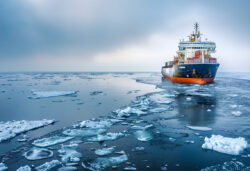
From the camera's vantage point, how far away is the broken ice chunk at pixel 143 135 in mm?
5081

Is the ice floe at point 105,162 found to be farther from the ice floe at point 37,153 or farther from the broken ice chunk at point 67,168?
the ice floe at point 37,153

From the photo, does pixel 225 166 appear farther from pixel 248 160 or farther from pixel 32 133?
pixel 32 133

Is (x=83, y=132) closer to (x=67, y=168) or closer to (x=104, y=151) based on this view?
(x=104, y=151)

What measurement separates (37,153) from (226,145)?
5.18 metres

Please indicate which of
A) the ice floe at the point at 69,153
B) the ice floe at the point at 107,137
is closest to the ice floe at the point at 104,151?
the ice floe at the point at 69,153

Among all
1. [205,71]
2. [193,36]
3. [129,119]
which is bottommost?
[129,119]

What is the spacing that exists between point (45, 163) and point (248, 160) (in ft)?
15.7

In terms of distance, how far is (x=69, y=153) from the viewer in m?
4.13

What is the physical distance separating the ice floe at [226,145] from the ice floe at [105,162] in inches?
92.8

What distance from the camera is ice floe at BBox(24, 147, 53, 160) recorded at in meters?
3.94

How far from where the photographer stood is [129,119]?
7270mm

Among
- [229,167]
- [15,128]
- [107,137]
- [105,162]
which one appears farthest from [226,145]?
[15,128]

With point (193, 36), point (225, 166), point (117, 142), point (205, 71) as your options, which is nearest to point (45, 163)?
point (117, 142)

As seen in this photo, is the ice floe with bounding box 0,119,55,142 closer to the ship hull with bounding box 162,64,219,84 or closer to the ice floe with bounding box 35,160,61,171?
the ice floe with bounding box 35,160,61,171
